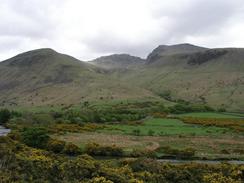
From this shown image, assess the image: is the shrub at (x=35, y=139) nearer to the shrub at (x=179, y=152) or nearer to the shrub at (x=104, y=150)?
the shrub at (x=104, y=150)

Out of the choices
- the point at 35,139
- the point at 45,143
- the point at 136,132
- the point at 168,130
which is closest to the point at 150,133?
the point at 136,132

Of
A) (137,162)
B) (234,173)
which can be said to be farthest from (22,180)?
(234,173)

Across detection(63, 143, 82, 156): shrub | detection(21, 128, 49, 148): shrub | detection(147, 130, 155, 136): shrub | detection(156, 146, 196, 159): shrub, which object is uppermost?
detection(21, 128, 49, 148): shrub

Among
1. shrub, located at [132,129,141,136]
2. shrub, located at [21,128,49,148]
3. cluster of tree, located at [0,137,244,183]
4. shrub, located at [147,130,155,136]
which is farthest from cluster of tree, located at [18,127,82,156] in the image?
cluster of tree, located at [0,137,244,183]

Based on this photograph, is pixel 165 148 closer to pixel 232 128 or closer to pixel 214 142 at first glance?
pixel 214 142

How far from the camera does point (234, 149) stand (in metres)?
74.1

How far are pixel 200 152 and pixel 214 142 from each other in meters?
10.5

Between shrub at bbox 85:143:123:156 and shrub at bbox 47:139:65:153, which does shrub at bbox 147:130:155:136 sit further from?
shrub at bbox 47:139:65:153

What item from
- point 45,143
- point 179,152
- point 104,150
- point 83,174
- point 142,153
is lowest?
point 179,152

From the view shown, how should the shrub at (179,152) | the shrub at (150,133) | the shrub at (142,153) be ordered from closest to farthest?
the shrub at (142,153)
the shrub at (179,152)
the shrub at (150,133)

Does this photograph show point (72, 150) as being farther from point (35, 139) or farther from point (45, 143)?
point (35, 139)

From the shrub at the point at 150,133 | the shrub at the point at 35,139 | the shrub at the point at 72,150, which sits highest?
the shrub at the point at 35,139

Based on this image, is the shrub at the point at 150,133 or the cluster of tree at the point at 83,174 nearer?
the cluster of tree at the point at 83,174

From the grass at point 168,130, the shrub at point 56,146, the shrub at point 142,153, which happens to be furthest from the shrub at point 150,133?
the shrub at point 56,146
